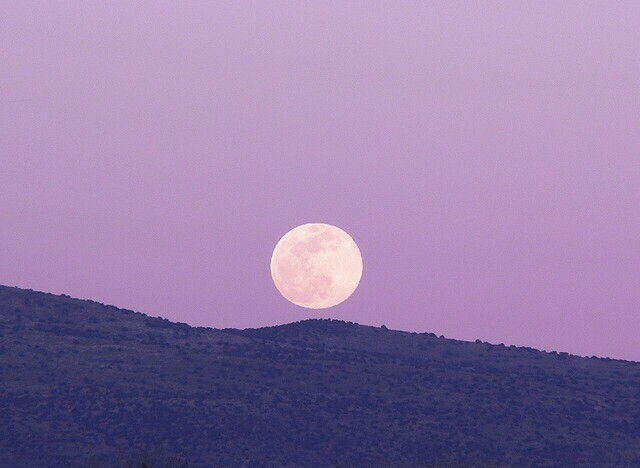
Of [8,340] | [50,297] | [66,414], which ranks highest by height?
[50,297]

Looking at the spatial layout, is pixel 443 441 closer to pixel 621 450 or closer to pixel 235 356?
pixel 621 450

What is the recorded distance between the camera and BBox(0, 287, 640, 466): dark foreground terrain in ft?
295

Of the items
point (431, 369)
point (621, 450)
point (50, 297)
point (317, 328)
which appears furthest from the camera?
point (317, 328)

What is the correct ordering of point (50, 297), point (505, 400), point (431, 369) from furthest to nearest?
point (50, 297), point (431, 369), point (505, 400)

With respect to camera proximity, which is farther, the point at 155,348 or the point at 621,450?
the point at 155,348

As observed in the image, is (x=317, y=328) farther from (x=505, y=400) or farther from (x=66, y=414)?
(x=66, y=414)

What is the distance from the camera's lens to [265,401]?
327 feet

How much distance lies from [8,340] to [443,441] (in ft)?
112

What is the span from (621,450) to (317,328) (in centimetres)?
4325

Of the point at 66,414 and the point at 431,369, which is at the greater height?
the point at 431,369

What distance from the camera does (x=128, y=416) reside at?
305 feet

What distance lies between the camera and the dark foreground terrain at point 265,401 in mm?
90062

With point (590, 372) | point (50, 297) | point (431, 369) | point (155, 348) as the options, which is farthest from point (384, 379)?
point (50, 297)

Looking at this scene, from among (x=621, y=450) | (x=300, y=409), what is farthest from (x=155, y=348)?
(x=621, y=450)
